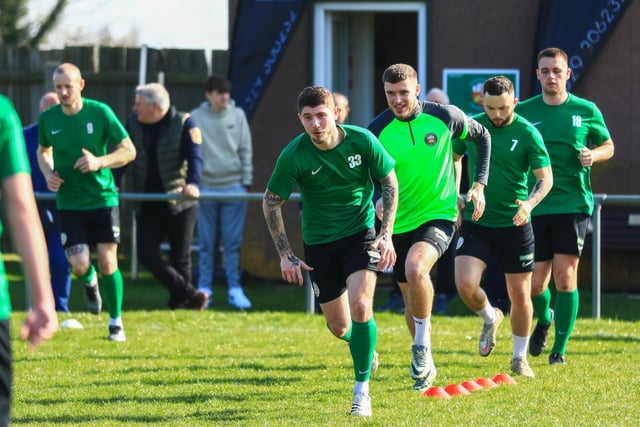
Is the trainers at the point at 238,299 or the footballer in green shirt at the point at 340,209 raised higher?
the footballer in green shirt at the point at 340,209

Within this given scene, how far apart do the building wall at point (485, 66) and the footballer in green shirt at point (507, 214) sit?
534 centimetres

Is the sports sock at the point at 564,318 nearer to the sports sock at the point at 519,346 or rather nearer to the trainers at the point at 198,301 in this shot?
the sports sock at the point at 519,346

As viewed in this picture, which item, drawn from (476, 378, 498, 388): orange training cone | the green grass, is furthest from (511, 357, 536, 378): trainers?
(476, 378, 498, 388): orange training cone

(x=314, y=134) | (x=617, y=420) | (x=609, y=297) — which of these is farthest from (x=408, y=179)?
(x=609, y=297)

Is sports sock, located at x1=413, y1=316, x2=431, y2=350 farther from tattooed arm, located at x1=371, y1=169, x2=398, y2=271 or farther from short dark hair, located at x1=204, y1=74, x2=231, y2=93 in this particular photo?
short dark hair, located at x1=204, y1=74, x2=231, y2=93

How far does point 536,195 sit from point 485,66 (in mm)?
6011

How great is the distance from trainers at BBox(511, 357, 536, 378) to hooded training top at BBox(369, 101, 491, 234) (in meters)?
1.17

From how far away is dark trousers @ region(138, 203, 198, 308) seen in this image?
12531 millimetres

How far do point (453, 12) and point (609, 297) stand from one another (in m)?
3.74

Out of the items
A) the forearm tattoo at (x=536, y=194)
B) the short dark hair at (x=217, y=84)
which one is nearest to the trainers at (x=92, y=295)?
the short dark hair at (x=217, y=84)

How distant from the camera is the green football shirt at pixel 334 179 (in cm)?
754

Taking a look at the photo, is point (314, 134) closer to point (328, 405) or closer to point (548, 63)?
point (328, 405)

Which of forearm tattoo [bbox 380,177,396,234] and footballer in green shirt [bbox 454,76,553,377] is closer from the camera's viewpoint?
forearm tattoo [bbox 380,177,396,234]

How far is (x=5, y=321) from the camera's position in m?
4.63
